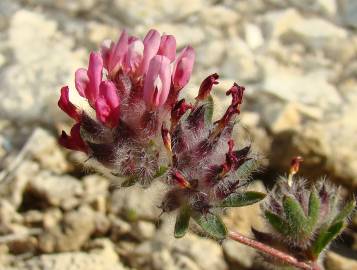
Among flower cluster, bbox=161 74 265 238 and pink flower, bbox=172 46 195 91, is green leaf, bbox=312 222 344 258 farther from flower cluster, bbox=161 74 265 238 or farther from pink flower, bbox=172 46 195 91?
pink flower, bbox=172 46 195 91

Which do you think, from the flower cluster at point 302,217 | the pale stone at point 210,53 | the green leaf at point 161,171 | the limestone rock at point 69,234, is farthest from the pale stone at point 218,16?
the green leaf at point 161,171

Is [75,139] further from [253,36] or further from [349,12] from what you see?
[349,12]

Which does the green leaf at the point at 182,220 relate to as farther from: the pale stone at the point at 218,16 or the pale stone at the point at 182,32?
the pale stone at the point at 218,16

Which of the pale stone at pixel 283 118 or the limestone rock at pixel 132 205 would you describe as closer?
the limestone rock at pixel 132 205

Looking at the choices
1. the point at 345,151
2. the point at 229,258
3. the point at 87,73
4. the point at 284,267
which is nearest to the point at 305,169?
the point at 345,151

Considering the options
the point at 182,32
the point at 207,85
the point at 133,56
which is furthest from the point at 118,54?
the point at 182,32

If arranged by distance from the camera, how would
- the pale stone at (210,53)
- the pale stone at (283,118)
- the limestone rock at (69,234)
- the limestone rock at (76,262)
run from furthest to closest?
1. the pale stone at (210,53)
2. the pale stone at (283,118)
3. the limestone rock at (69,234)
4. the limestone rock at (76,262)
